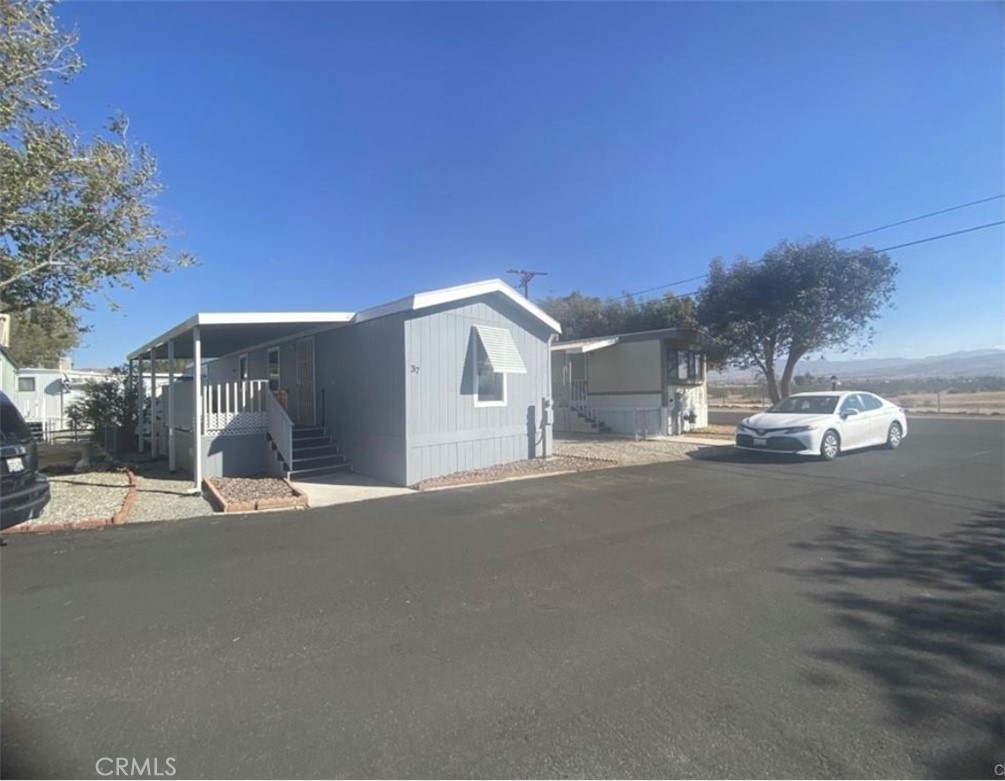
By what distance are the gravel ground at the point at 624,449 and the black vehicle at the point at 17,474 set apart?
9891 mm

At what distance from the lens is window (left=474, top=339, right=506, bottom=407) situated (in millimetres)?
11156

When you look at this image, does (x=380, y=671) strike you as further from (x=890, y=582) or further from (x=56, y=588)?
(x=890, y=582)

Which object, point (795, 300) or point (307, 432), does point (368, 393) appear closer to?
point (307, 432)

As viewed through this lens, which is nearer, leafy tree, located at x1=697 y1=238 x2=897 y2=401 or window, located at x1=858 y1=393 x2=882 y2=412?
window, located at x1=858 y1=393 x2=882 y2=412

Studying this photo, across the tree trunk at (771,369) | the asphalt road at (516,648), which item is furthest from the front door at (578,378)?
the asphalt road at (516,648)

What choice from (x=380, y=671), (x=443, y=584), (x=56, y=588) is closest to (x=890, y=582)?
(x=443, y=584)

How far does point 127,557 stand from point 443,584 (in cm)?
363

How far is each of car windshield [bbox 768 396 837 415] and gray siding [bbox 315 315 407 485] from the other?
9.67m

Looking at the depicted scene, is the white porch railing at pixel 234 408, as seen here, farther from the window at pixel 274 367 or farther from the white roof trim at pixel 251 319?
the window at pixel 274 367

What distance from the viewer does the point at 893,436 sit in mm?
13695

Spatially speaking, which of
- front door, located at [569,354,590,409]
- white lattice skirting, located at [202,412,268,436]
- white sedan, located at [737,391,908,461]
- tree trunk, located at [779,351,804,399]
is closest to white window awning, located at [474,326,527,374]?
white lattice skirting, located at [202,412,268,436]

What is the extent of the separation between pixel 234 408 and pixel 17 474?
5528 mm

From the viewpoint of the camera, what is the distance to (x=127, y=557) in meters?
5.56

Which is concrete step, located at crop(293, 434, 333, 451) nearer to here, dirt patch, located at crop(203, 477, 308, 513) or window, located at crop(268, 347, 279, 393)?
dirt patch, located at crop(203, 477, 308, 513)
